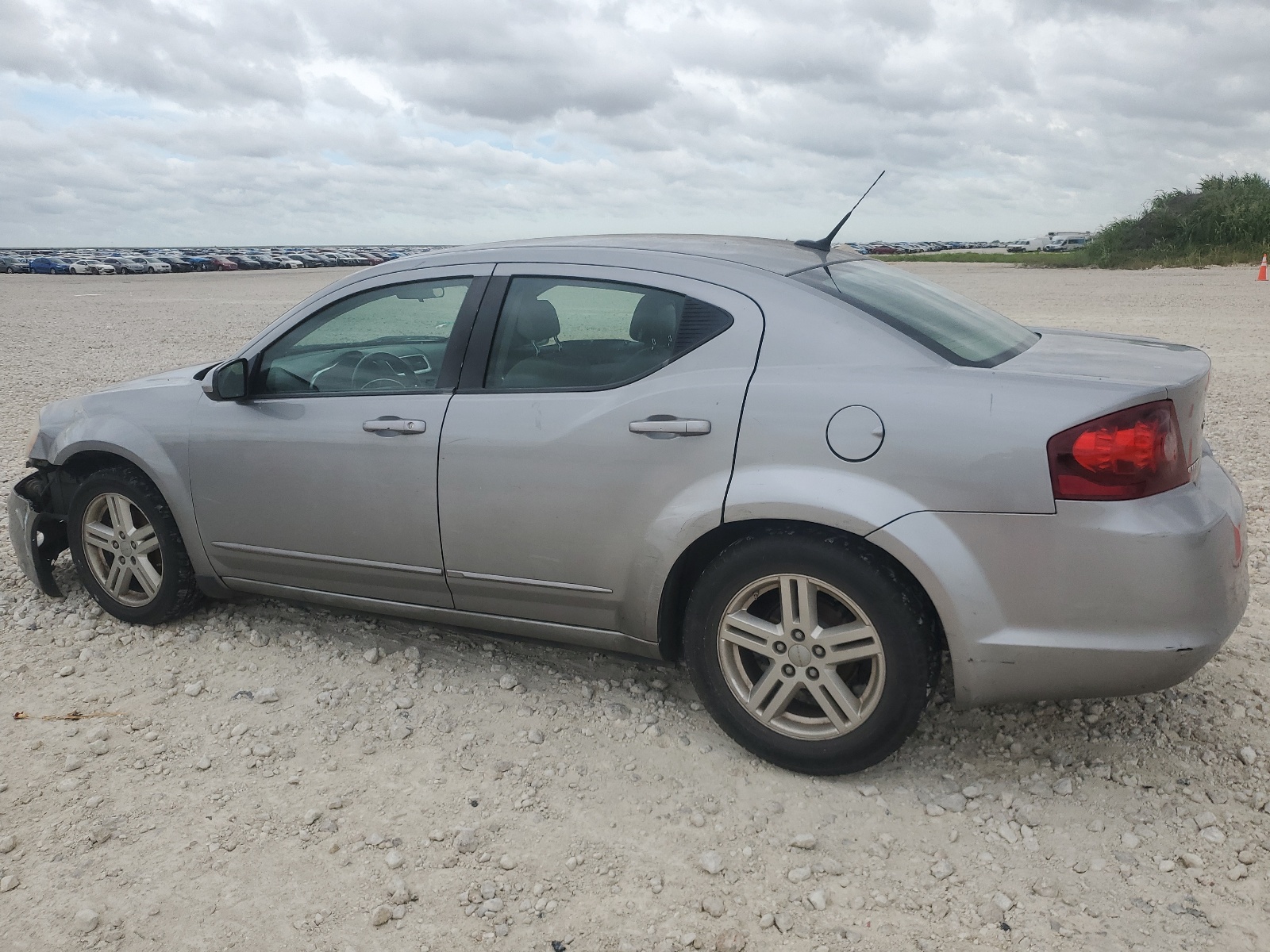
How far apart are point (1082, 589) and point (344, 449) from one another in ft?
8.24

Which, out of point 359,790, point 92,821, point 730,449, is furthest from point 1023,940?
point 92,821

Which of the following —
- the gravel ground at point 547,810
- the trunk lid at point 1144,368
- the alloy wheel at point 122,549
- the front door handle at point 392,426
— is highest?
the trunk lid at point 1144,368

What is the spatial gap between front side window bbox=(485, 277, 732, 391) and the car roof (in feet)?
0.69

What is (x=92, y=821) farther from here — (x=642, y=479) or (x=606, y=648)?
(x=642, y=479)

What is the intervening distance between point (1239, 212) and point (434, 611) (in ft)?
130

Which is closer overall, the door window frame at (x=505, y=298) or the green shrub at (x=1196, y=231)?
the door window frame at (x=505, y=298)

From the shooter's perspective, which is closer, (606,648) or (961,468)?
(961,468)

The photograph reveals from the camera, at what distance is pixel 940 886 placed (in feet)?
8.78

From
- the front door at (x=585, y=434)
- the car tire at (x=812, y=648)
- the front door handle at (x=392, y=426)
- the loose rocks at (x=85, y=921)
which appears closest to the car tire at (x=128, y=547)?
the front door handle at (x=392, y=426)

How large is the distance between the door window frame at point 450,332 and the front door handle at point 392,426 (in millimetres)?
122

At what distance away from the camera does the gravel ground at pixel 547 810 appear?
2564mm

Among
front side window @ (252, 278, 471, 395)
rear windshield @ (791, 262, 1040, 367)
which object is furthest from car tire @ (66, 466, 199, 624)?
rear windshield @ (791, 262, 1040, 367)

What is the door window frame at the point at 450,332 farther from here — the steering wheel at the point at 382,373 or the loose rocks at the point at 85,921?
the loose rocks at the point at 85,921

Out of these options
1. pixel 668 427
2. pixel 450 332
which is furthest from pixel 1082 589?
pixel 450 332
